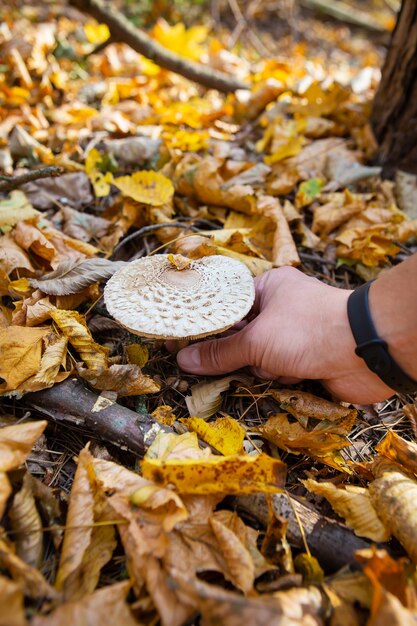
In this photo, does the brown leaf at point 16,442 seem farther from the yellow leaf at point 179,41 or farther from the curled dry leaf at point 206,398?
the yellow leaf at point 179,41

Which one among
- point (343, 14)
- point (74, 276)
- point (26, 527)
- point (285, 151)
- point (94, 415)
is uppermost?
point (343, 14)

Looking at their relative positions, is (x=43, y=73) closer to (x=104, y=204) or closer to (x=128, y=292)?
(x=104, y=204)

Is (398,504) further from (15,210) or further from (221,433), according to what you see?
(15,210)

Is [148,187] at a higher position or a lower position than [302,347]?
higher

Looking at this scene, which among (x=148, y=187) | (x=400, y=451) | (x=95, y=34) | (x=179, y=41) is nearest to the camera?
(x=400, y=451)

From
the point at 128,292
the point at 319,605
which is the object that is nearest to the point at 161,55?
the point at 128,292

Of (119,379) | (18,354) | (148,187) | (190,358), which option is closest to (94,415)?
(119,379)
